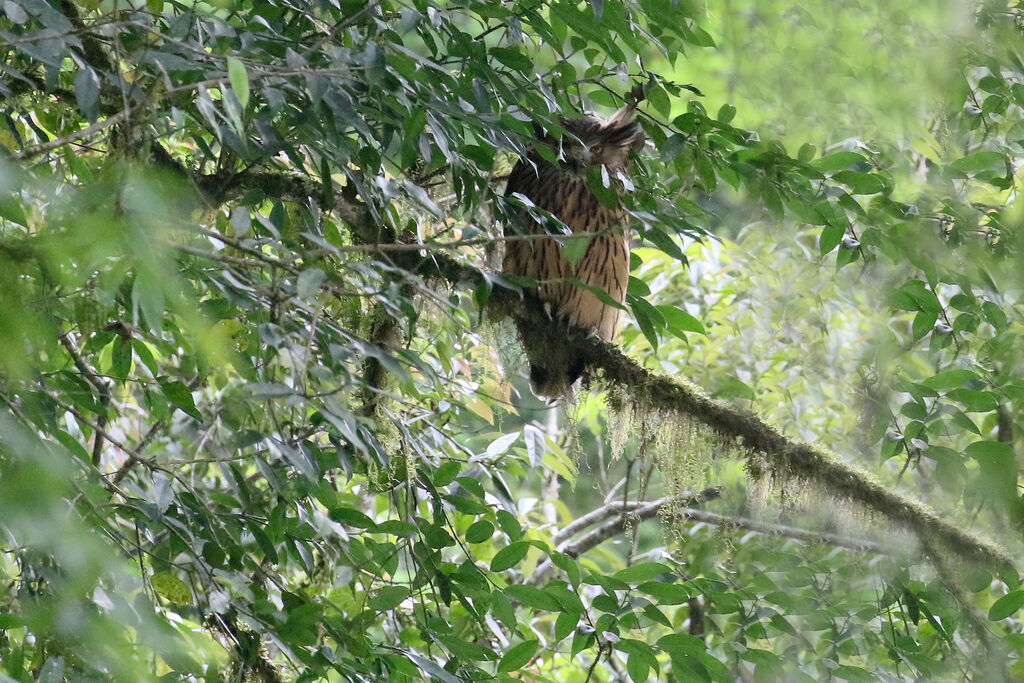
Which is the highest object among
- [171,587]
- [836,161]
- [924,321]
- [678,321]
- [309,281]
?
[836,161]

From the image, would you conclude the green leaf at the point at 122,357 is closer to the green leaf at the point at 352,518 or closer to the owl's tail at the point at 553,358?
the green leaf at the point at 352,518

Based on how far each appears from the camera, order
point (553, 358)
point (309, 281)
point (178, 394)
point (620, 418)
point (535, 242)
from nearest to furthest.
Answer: point (309, 281)
point (178, 394)
point (620, 418)
point (553, 358)
point (535, 242)

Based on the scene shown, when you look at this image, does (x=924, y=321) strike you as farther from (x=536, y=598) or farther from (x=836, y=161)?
(x=536, y=598)

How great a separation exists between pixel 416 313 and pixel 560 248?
844 millimetres

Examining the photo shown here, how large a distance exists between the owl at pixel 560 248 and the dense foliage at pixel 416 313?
0.27ft

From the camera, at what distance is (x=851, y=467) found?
1.97m

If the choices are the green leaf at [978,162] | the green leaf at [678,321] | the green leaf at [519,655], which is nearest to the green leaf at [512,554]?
the green leaf at [519,655]

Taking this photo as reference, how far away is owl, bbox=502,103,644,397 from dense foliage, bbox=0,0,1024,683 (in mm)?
84

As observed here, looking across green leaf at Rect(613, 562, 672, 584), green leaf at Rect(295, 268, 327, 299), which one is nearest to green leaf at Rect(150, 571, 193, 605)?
green leaf at Rect(613, 562, 672, 584)

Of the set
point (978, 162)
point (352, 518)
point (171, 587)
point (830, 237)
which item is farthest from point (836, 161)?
point (171, 587)

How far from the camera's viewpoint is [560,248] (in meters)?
2.19

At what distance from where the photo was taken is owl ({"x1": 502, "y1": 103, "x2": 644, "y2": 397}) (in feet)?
6.80

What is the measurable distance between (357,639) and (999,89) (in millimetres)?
1594

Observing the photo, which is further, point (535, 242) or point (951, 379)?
point (535, 242)
